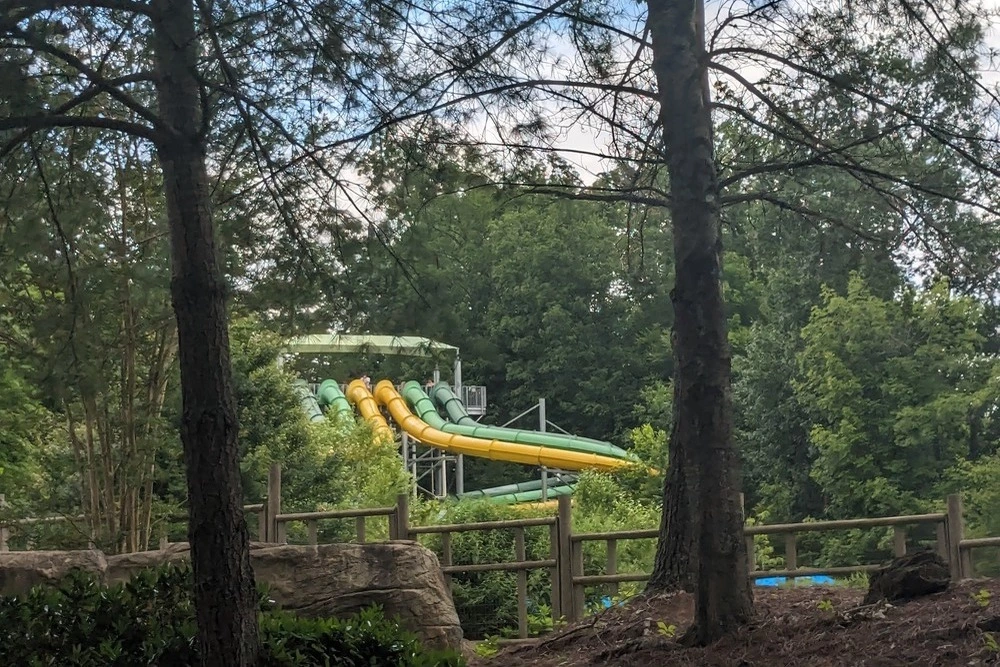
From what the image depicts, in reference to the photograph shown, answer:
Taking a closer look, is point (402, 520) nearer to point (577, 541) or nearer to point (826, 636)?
point (577, 541)

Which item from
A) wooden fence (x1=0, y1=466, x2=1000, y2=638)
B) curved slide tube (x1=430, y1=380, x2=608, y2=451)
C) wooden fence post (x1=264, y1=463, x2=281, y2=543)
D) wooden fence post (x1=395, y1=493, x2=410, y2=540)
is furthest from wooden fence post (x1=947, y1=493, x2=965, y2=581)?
curved slide tube (x1=430, y1=380, x2=608, y2=451)

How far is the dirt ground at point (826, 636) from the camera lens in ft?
13.6

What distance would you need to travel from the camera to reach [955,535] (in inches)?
276

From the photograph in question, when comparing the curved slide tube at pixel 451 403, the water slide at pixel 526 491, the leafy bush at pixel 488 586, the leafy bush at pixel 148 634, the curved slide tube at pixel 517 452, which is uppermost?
the curved slide tube at pixel 451 403

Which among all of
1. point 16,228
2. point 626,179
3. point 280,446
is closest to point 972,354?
point 280,446

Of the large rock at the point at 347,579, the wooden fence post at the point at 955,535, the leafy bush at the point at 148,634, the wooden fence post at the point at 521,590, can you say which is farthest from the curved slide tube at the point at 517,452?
the leafy bush at the point at 148,634

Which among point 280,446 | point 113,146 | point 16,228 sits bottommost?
point 280,446

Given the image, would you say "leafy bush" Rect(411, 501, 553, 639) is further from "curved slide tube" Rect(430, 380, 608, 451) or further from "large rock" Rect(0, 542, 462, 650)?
"curved slide tube" Rect(430, 380, 608, 451)

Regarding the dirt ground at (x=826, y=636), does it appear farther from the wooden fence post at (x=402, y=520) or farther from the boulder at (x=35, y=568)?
the boulder at (x=35, y=568)

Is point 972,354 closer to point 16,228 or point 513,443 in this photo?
point 513,443

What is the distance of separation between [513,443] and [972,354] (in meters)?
9.67

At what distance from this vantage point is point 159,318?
9.55 meters

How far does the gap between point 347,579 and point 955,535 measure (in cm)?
405

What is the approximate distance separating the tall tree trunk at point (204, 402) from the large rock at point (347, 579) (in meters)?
2.04
